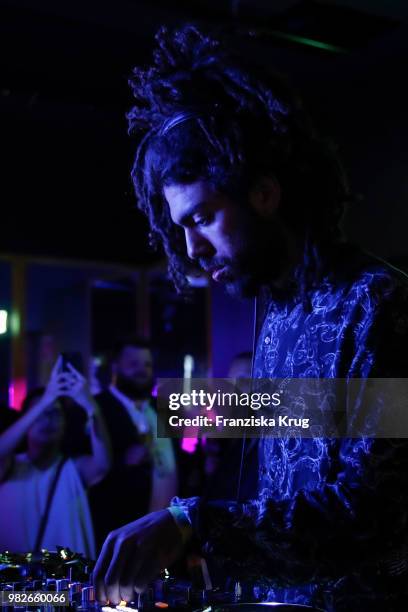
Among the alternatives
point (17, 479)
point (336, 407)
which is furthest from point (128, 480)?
point (336, 407)

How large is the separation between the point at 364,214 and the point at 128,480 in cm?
191

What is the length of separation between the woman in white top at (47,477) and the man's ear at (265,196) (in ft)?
9.06

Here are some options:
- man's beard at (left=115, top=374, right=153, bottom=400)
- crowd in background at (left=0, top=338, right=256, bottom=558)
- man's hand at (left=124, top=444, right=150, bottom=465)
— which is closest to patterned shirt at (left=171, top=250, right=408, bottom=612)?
crowd in background at (left=0, top=338, right=256, bottom=558)

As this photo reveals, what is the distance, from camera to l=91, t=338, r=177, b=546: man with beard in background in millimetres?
3721

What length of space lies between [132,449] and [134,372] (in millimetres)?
418

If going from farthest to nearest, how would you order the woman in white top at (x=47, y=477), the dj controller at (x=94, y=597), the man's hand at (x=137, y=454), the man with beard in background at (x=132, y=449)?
the man's hand at (x=137, y=454), the man with beard in background at (x=132, y=449), the woman in white top at (x=47, y=477), the dj controller at (x=94, y=597)

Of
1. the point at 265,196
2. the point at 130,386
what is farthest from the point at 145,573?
the point at 130,386

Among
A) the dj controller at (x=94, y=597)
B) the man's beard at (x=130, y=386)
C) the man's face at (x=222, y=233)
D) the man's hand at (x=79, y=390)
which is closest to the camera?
the dj controller at (x=94, y=597)

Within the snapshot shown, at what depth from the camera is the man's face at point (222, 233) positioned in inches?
45.6

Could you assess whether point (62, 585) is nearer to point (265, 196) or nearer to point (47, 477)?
point (265, 196)

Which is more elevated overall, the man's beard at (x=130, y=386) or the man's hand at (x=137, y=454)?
the man's beard at (x=130, y=386)

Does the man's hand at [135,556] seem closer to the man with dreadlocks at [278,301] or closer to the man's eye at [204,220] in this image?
the man with dreadlocks at [278,301]

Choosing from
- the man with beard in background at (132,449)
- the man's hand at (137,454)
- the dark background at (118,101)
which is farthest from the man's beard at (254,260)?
the man's hand at (137,454)

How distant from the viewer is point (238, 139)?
46.0 inches
